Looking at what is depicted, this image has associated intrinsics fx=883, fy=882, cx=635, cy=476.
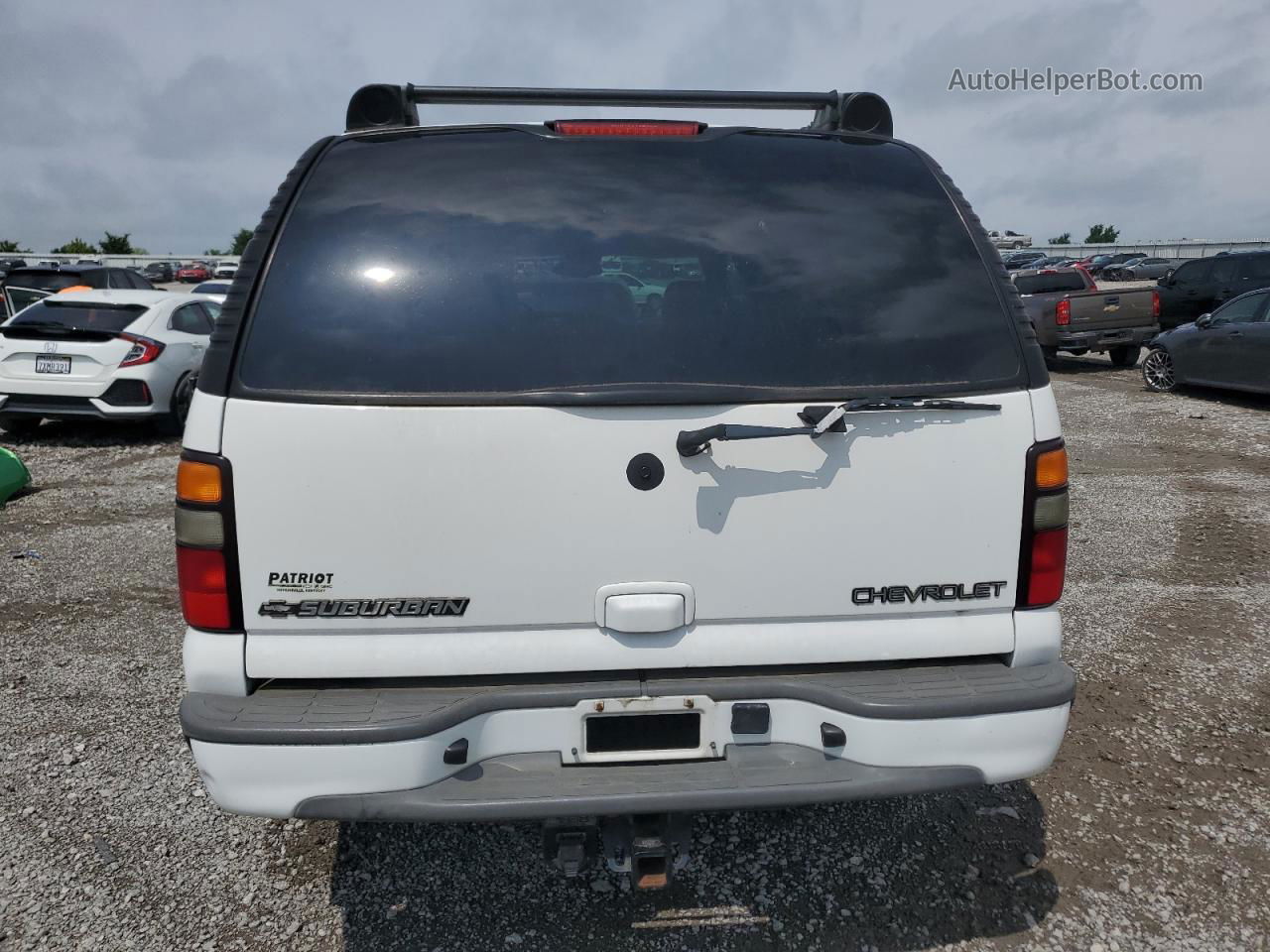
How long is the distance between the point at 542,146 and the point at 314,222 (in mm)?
603

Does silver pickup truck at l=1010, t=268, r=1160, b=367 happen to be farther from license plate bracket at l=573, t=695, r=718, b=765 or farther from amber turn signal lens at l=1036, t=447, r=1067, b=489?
license plate bracket at l=573, t=695, r=718, b=765

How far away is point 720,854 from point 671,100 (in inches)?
90.9

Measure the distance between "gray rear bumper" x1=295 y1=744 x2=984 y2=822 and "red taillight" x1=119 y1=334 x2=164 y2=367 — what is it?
8.43 meters

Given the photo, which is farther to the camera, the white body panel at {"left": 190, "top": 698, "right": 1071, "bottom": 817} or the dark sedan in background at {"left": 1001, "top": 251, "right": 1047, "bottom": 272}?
the dark sedan in background at {"left": 1001, "top": 251, "right": 1047, "bottom": 272}

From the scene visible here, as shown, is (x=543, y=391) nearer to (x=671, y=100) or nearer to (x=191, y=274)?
(x=671, y=100)

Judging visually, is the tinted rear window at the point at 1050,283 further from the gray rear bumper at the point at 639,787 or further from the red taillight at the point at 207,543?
the red taillight at the point at 207,543

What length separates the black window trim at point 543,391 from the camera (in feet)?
6.38

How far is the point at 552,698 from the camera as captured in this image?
198 centimetres

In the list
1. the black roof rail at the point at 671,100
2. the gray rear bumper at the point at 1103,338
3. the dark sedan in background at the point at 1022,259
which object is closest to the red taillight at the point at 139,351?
the black roof rail at the point at 671,100

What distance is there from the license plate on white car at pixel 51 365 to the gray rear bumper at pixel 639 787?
863 cm

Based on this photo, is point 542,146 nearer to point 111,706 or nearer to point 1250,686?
point 111,706

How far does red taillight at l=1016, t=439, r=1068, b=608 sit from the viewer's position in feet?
6.87

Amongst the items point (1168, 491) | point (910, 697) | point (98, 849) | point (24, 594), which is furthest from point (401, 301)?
point (1168, 491)

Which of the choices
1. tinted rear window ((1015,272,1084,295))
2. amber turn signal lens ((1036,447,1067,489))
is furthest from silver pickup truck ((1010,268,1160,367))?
amber turn signal lens ((1036,447,1067,489))
